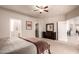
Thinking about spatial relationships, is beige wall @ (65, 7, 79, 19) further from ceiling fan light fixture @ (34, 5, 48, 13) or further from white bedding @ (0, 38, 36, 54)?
white bedding @ (0, 38, 36, 54)

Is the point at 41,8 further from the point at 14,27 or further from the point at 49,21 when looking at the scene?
the point at 14,27

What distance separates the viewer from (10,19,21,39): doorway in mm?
1830

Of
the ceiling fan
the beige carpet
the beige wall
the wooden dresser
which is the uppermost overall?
the ceiling fan

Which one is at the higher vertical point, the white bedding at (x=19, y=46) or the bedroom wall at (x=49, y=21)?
the bedroom wall at (x=49, y=21)

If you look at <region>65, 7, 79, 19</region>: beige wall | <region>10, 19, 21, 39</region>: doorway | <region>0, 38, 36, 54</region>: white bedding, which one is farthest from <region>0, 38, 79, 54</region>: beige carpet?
<region>65, 7, 79, 19</region>: beige wall

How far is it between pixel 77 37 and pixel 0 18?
142 centimetres

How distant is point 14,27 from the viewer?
6.07 ft

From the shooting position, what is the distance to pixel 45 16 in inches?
74.5

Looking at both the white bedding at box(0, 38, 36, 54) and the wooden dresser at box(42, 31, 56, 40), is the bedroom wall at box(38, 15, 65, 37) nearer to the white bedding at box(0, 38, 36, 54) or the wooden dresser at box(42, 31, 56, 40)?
the wooden dresser at box(42, 31, 56, 40)

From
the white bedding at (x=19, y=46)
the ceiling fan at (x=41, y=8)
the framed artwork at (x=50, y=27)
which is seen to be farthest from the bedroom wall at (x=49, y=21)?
the white bedding at (x=19, y=46)

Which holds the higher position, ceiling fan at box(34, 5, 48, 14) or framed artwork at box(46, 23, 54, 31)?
ceiling fan at box(34, 5, 48, 14)

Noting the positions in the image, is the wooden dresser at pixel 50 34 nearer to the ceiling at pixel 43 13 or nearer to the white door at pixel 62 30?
the white door at pixel 62 30

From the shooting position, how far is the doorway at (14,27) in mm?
1830
